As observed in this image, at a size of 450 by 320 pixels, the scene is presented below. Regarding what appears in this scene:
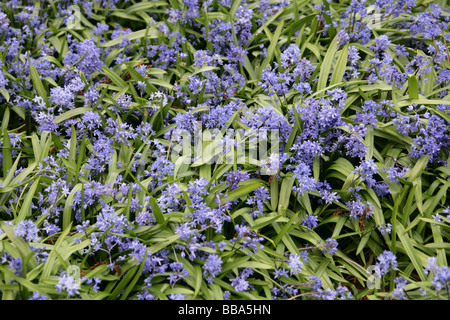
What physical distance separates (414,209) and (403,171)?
1.03ft

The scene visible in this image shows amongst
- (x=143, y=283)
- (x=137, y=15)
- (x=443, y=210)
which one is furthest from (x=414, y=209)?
(x=137, y=15)

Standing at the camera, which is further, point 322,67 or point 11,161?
point 322,67

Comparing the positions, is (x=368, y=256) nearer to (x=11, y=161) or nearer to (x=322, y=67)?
(x=322, y=67)

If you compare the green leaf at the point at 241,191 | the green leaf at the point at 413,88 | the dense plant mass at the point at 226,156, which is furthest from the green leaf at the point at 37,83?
the green leaf at the point at 413,88

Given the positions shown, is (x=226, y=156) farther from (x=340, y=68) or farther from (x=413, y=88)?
(x=413, y=88)

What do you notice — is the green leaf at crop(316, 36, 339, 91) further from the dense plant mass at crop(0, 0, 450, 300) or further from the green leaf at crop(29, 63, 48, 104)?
the green leaf at crop(29, 63, 48, 104)

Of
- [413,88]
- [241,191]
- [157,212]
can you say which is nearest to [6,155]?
[157,212]

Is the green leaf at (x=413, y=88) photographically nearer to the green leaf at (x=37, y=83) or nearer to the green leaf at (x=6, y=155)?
the green leaf at (x=37, y=83)

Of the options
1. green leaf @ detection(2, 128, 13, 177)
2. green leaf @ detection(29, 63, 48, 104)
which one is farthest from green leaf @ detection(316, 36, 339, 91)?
green leaf @ detection(2, 128, 13, 177)

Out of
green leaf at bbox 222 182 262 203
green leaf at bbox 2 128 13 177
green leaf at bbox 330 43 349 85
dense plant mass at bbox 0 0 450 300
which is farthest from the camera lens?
→ green leaf at bbox 330 43 349 85

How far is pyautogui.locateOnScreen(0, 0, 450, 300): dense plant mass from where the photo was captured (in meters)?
3.02

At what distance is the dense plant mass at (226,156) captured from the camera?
3018mm

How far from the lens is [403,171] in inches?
139

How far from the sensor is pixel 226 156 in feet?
11.7
